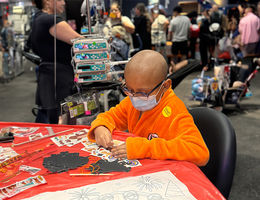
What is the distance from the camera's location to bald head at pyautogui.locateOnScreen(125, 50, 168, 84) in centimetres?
101

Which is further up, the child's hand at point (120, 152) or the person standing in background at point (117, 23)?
the person standing in background at point (117, 23)

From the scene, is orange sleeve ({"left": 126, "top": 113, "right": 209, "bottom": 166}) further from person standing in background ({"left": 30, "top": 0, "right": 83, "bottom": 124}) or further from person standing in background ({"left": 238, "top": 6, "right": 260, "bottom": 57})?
person standing in background ({"left": 238, "top": 6, "right": 260, "bottom": 57})

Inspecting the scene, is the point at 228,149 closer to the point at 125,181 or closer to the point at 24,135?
the point at 125,181

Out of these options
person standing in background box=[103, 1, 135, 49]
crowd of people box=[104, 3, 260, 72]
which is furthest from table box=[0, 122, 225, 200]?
crowd of people box=[104, 3, 260, 72]

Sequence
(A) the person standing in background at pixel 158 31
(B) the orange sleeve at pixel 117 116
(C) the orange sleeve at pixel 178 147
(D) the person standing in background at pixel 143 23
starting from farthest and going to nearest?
(A) the person standing in background at pixel 158 31 → (D) the person standing in background at pixel 143 23 → (B) the orange sleeve at pixel 117 116 → (C) the orange sleeve at pixel 178 147

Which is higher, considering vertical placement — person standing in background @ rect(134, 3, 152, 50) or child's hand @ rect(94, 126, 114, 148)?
person standing in background @ rect(134, 3, 152, 50)

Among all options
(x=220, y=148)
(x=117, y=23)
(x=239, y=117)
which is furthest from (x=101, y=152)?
(x=239, y=117)

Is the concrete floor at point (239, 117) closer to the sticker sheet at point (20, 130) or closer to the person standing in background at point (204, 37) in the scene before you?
the person standing in background at point (204, 37)

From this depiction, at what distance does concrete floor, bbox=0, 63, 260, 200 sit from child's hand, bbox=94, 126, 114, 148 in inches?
56.6

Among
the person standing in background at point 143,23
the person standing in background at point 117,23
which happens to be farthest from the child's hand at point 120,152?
the person standing in background at point 143,23

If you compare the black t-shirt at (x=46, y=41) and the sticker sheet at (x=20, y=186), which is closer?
the sticker sheet at (x=20, y=186)

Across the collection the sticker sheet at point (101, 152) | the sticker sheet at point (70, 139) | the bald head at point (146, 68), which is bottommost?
the sticker sheet at point (70, 139)

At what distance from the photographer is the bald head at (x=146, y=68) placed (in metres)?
1.01

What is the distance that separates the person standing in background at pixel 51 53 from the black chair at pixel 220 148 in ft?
3.97
